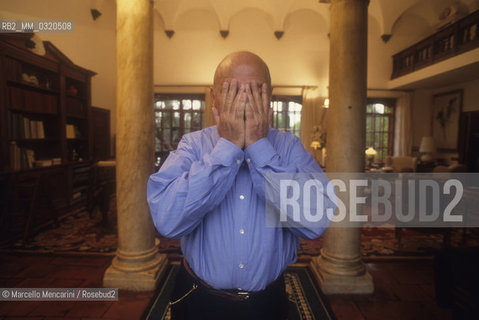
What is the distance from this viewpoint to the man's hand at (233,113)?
946 mm

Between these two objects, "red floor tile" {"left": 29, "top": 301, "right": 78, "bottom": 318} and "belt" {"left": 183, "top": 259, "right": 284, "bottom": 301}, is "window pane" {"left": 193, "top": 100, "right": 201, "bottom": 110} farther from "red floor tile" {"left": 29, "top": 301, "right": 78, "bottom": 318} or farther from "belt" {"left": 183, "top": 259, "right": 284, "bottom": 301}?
"belt" {"left": 183, "top": 259, "right": 284, "bottom": 301}

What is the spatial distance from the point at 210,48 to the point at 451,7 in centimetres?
652

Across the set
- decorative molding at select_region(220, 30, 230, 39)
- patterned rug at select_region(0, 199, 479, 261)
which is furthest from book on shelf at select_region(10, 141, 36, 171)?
decorative molding at select_region(220, 30, 230, 39)

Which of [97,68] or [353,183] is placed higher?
[97,68]

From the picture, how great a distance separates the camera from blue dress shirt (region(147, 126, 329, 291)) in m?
0.97

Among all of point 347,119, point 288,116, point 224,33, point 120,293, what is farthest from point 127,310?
point 224,33

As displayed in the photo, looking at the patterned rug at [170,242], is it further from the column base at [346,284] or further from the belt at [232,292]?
the belt at [232,292]

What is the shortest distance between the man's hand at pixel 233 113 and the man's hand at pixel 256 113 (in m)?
0.02

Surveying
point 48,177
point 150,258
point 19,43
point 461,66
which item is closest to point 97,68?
point 19,43

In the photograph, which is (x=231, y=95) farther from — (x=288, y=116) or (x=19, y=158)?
(x=288, y=116)

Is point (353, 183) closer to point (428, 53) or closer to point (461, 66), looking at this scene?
point (461, 66)

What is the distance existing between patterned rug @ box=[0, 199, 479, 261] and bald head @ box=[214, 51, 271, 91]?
2670 mm

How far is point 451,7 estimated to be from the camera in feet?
23.9

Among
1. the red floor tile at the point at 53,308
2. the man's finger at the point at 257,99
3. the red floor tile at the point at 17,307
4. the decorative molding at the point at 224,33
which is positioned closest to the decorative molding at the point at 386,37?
the decorative molding at the point at 224,33
